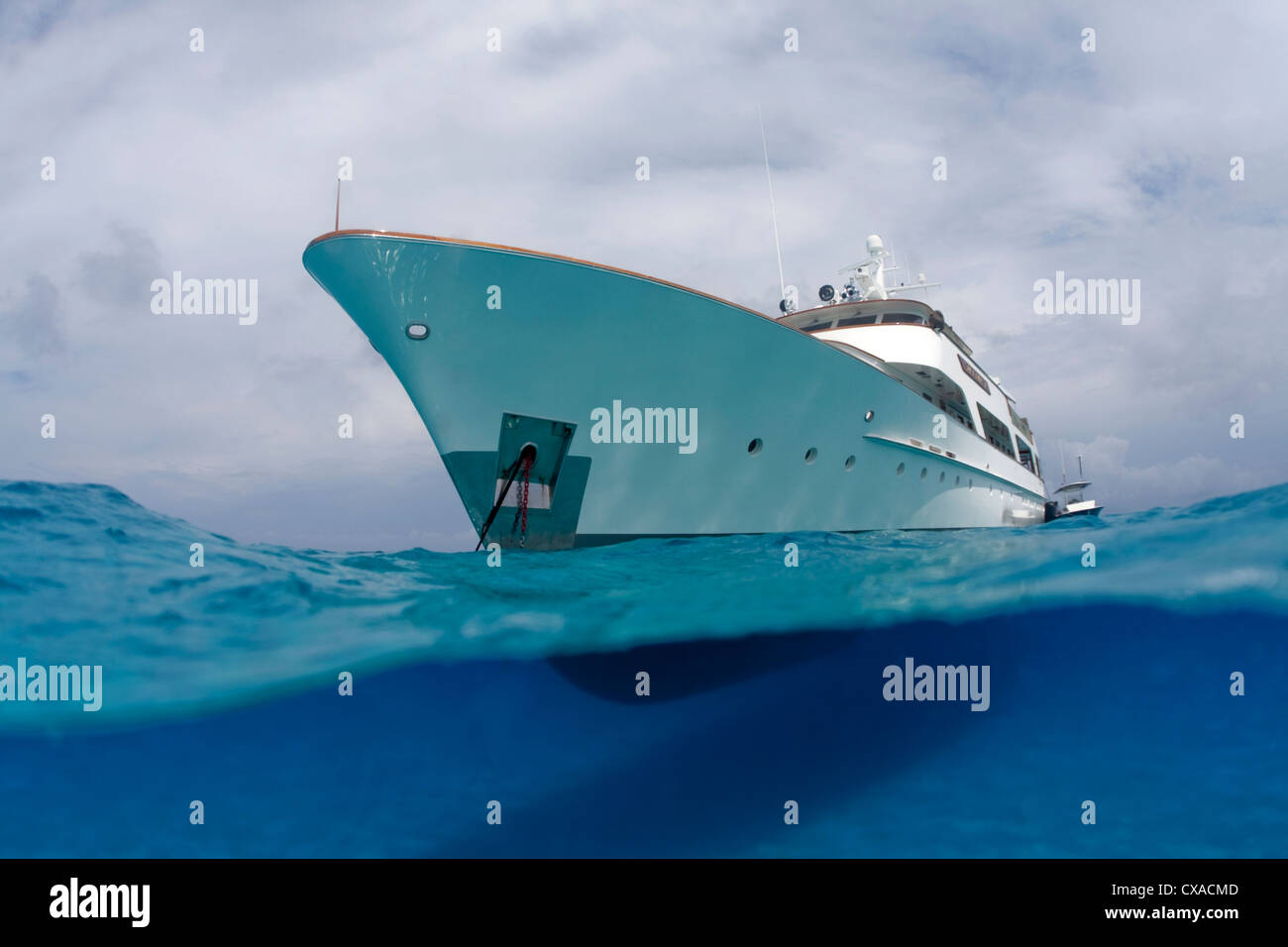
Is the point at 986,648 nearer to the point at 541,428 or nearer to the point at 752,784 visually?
the point at 752,784

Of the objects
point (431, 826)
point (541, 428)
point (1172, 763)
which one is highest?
point (541, 428)

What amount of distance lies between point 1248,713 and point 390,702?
1289 cm

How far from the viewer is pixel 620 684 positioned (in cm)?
877

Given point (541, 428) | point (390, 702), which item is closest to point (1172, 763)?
point (541, 428)

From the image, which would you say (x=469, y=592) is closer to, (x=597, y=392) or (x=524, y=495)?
(x=524, y=495)

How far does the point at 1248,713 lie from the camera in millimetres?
8477

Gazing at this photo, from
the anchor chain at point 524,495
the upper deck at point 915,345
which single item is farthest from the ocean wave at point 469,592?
the upper deck at point 915,345

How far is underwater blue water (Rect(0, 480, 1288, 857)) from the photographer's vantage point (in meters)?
7.21

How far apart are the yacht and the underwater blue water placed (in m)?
0.66

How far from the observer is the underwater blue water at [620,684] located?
721 centimetres

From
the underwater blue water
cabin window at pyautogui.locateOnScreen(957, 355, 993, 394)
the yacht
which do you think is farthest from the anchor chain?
cabin window at pyautogui.locateOnScreen(957, 355, 993, 394)

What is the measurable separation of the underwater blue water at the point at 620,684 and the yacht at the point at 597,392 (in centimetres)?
66

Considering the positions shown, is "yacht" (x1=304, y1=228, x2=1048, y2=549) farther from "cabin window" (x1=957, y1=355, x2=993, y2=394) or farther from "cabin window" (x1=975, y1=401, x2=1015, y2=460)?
"cabin window" (x1=975, y1=401, x2=1015, y2=460)

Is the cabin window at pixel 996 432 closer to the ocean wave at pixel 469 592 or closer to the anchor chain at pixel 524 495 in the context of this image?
the ocean wave at pixel 469 592
